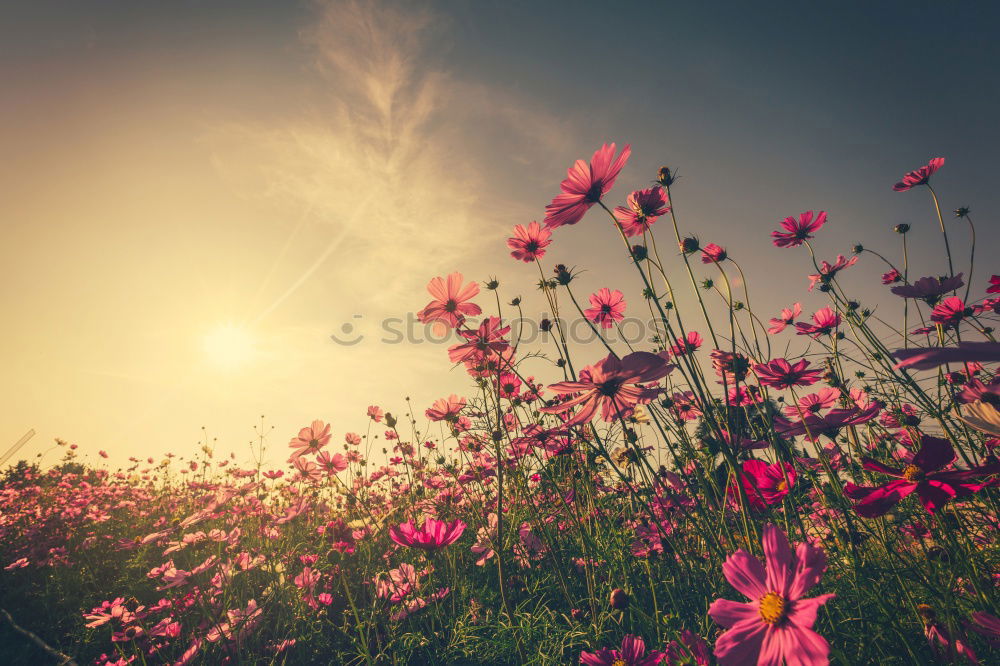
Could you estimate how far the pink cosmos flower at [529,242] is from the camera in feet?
5.81

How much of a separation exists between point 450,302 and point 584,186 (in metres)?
0.71

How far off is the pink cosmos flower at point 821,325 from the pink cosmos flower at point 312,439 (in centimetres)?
238

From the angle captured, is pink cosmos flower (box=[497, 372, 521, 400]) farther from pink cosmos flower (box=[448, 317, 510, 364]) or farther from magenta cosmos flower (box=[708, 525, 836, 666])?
magenta cosmos flower (box=[708, 525, 836, 666])

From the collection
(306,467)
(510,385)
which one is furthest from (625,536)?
(306,467)

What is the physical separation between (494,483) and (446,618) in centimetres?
72

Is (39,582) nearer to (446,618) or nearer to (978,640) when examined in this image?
(446,618)

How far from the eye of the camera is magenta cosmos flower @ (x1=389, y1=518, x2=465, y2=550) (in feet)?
4.01

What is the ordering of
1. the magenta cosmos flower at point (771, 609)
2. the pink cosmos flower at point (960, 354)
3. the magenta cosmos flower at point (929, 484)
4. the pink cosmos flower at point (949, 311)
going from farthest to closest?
1. the pink cosmos flower at point (949, 311)
2. the magenta cosmos flower at point (929, 484)
3. the magenta cosmos flower at point (771, 609)
4. the pink cosmos flower at point (960, 354)

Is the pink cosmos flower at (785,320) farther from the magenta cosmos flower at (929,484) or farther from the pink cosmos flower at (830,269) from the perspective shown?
the magenta cosmos flower at (929,484)

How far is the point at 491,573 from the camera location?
240 centimetres

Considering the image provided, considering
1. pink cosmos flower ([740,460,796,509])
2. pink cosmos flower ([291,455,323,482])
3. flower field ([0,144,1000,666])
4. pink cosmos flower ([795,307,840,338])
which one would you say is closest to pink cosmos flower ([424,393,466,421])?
flower field ([0,144,1000,666])

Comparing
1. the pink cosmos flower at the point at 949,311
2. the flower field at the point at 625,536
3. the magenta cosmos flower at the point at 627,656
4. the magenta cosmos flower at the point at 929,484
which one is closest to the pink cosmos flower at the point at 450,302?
the flower field at the point at 625,536

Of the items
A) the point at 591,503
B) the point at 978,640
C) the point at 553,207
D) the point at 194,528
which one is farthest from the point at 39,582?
the point at 978,640

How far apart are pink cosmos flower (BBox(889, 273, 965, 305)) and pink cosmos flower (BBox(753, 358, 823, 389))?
0.63 meters
